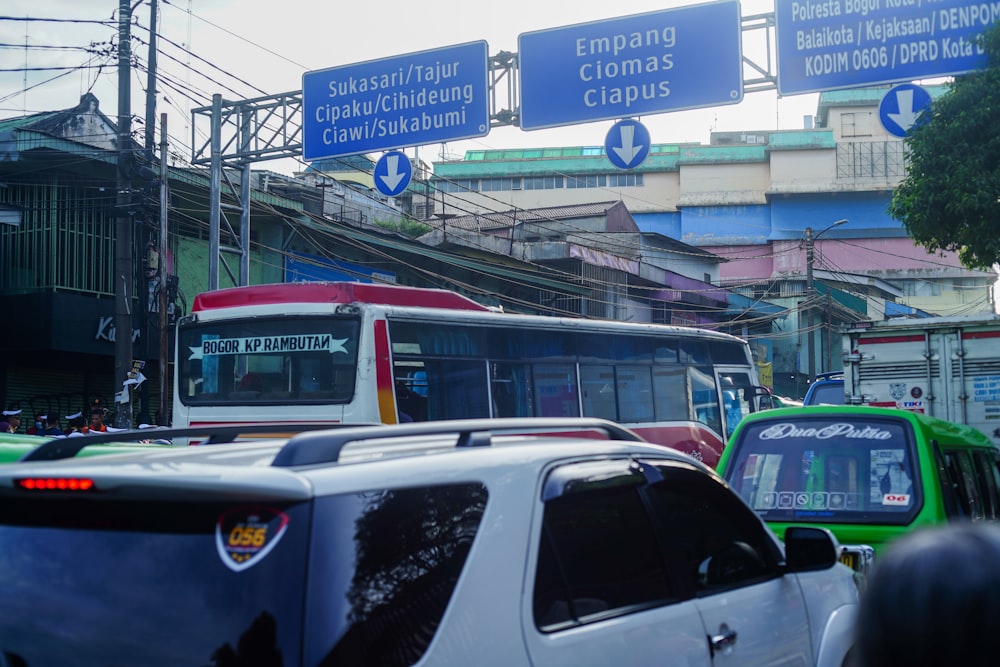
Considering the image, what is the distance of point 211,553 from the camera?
239 cm

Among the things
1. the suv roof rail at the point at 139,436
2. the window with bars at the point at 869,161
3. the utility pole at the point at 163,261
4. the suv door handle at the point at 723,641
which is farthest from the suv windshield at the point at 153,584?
the window with bars at the point at 869,161

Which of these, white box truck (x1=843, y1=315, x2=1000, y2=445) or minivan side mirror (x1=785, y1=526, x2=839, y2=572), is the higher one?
white box truck (x1=843, y1=315, x2=1000, y2=445)

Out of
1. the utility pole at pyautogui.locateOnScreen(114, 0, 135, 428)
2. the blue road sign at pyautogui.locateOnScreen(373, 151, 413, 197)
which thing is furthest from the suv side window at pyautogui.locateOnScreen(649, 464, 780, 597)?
the utility pole at pyautogui.locateOnScreen(114, 0, 135, 428)

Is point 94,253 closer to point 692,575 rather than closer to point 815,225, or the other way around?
point 692,575

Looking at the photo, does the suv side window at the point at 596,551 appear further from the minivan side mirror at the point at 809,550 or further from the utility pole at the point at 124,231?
the utility pole at the point at 124,231

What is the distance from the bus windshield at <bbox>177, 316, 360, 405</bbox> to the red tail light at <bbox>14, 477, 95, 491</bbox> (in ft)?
30.7

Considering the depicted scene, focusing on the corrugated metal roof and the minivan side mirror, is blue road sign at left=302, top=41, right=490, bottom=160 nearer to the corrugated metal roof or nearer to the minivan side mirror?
the minivan side mirror

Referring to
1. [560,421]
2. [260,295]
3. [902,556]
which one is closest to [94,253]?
[260,295]

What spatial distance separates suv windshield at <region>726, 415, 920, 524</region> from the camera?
20.7 ft

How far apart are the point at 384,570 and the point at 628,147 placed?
11.4 metres

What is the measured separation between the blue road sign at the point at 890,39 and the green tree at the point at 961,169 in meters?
0.76

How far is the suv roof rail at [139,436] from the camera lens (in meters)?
3.27

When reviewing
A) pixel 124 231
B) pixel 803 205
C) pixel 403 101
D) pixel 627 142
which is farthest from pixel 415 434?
pixel 803 205

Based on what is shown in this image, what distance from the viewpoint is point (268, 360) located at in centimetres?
1270
